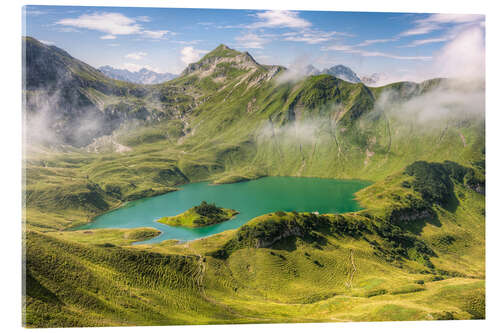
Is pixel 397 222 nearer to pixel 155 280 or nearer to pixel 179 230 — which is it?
pixel 179 230

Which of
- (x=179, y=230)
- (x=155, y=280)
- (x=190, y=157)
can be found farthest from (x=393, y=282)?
(x=190, y=157)

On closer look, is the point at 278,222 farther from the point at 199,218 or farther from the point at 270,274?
the point at 199,218

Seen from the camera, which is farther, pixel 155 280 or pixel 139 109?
pixel 139 109

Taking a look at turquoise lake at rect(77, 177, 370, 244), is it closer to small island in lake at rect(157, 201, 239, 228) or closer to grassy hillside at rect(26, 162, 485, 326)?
small island in lake at rect(157, 201, 239, 228)

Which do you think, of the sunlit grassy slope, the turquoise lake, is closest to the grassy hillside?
the sunlit grassy slope

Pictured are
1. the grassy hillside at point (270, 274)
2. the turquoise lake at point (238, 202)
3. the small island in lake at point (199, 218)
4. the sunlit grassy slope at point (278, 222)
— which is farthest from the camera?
the turquoise lake at point (238, 202)

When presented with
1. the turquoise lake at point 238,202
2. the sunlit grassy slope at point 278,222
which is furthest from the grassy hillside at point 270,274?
the turquoise lake at point 238,202

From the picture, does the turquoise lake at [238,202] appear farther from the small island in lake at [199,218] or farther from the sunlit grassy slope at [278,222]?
the sunlit grassy slope at [278,222]
